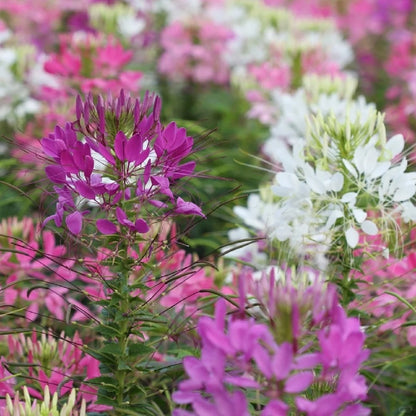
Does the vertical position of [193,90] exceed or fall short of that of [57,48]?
it falls short

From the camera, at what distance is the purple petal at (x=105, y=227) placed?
0.92 meters

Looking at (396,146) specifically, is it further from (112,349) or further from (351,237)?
(112,349)

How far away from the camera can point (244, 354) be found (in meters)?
0.70

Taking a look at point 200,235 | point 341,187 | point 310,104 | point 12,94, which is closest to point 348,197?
point 341,187

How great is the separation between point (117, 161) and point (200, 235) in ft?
3.75

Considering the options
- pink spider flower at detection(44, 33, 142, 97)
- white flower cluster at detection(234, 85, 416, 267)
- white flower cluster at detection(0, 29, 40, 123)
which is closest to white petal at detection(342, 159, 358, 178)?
white flower cluster at detection(234, 85, 416, 267)

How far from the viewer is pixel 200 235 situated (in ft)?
6.74

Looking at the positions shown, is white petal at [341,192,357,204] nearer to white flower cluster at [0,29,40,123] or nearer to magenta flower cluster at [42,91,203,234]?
magenta flower cluster at [42,91,203,234]

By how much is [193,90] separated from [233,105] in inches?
11.9

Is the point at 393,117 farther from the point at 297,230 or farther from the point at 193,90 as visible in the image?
the point at 297,230

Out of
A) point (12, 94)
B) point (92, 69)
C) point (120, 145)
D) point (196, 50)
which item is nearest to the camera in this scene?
point (120, 145)

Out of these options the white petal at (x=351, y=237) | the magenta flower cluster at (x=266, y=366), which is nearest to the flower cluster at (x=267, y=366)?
the magenta flower cluster at (x=266, y=366)

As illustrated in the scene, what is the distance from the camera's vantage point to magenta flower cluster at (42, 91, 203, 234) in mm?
896

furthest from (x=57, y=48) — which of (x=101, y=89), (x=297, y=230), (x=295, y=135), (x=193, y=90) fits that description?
(x=297, y=230)
